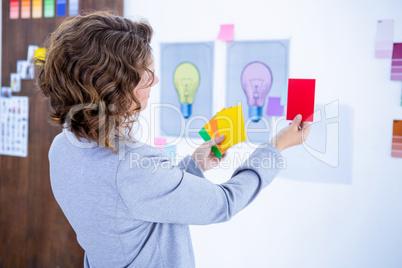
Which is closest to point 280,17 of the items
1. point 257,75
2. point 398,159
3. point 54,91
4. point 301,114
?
point 257,75

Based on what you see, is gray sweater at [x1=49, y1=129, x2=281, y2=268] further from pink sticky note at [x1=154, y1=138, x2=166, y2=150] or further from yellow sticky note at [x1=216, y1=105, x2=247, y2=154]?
pink sticky note at [x1=154, y1=138, x2=166, y2=150]

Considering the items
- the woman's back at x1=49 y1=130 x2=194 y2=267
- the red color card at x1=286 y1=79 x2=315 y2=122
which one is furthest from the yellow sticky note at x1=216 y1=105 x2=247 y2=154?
the woman's back at x1=49 y1=130 x2=194 y2=267

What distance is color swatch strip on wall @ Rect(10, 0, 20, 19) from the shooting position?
5.85ft

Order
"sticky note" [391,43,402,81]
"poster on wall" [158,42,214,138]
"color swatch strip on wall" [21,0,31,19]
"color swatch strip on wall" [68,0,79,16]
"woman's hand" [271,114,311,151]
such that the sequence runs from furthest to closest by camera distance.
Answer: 1. "color swatch strip on wall" [21,0,31,19]
2. "color swatch strip on wall" [68,0,79,16]
3. "poster on wall" [158,42,214,138]
4. "sticky note" [391,43,402,81]
5. "woman's hand" [271,114,311,151]

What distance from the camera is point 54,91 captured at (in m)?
0.73

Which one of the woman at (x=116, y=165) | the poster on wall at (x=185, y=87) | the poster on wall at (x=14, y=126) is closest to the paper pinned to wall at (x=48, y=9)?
the poster on wall at (x=14, y=126)

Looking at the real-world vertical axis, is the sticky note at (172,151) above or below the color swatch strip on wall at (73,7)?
below

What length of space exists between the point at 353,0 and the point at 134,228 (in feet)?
3.44

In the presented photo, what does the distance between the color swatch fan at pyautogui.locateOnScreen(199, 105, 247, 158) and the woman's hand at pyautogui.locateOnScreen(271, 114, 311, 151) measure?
148 millimetres

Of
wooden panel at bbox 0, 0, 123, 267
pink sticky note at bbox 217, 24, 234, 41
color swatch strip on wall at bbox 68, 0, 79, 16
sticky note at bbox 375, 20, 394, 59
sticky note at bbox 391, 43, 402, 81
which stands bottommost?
wooden panel at bbox 0, 0, 123, 267

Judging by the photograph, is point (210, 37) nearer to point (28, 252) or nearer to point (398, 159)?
point (398, 159)

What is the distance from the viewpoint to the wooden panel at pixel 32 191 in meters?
1.72

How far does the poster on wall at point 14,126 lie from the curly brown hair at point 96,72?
1202 millimetres

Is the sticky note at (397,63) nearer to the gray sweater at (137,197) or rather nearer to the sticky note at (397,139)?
the sticky note at (397,139)
